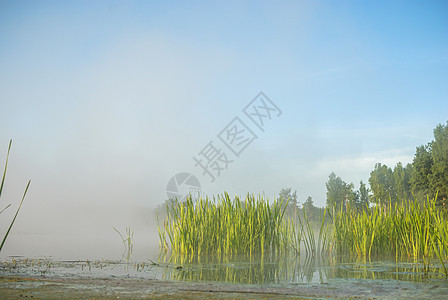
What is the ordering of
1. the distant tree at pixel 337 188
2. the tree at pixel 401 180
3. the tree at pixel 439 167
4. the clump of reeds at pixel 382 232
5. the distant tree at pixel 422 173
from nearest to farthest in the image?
the clump of reeds at pixel 382 232 < the tree at pixel 439 167 < the distant tree at pixel 422 173 < the tree at pixel 401 180 < the distant tree at pixel 337 188

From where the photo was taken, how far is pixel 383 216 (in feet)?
29.2

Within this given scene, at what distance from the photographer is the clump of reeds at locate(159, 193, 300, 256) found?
338 inches

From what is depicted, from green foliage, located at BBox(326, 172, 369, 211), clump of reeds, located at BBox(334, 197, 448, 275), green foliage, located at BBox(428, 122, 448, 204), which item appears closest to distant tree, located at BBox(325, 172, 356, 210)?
green foliage, located at BBox(326, 172, 369, 211)

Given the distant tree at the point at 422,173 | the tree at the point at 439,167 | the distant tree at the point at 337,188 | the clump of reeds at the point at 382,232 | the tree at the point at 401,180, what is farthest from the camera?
the distant tree at the point at 337,188

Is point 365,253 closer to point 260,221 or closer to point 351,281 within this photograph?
point 260,221

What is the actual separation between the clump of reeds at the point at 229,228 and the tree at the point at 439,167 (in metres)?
26.8

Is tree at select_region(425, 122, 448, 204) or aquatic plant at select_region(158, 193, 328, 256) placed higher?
tree at select_region(425, 122, 448, 204)

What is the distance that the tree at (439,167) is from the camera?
31828 millimetres

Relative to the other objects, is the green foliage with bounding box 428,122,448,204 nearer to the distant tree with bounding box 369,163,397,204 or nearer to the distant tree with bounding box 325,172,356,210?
the distant tree with bounding box 369,163,397,204

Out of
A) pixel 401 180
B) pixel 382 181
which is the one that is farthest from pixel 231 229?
pixel 382 181

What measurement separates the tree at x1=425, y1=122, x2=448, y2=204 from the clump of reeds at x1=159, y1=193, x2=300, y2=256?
26.8 m

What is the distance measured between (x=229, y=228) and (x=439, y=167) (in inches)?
1197

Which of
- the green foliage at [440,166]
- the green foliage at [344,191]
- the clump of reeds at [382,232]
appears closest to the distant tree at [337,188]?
the green foliage at [344,191]

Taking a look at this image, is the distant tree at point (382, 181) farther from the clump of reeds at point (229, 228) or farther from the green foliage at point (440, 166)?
the clump of reeds at point (229, 228)
